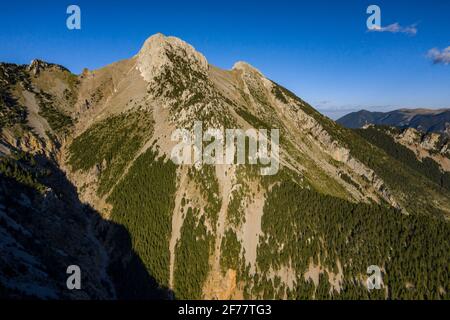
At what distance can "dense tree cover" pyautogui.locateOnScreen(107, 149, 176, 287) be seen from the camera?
357 ft

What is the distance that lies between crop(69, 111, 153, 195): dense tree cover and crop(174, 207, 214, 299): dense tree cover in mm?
40876

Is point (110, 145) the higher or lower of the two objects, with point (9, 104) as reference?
lower

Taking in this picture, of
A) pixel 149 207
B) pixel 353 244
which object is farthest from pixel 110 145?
pixel 353 244

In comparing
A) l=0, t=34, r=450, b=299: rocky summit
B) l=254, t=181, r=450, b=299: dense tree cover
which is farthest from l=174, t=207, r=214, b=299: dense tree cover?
l=254, t=181, r=450, b=299: dense tree cover

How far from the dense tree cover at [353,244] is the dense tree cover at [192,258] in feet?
51.1

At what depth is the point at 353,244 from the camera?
319 ft

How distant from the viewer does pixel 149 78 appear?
191 meters

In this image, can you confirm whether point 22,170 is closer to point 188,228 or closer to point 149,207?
point 149,207

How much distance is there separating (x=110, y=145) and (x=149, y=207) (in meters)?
46.9

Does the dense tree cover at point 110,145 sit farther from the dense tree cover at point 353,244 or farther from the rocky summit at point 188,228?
the dense tree cover at point 353,244

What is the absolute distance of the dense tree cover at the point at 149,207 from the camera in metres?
109

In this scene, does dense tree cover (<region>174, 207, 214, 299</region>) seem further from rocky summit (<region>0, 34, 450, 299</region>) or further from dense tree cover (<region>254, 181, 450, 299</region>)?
dense tree cover (<region>254, 181, 450, 299</region>)

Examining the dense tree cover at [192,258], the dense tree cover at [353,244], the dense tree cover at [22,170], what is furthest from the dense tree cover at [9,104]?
the dense tree cover at [353,244]
